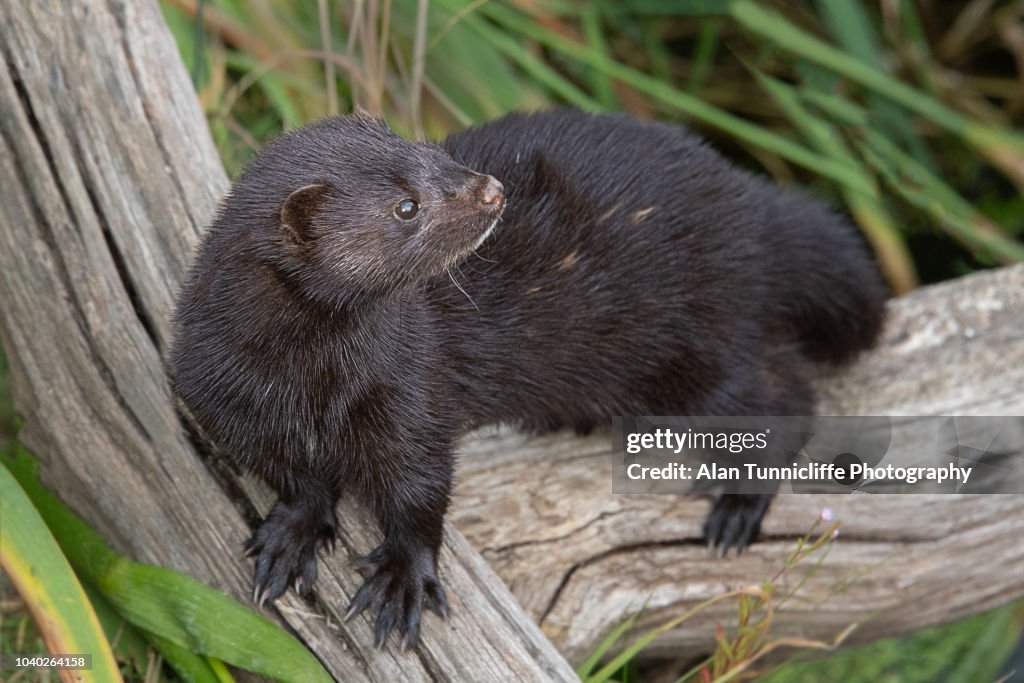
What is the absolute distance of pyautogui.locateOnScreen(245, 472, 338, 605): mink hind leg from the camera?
2592 mm

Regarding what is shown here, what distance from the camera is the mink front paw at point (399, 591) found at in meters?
2.53

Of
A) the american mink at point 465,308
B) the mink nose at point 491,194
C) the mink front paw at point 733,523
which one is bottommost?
the mink front paw at point 733,523

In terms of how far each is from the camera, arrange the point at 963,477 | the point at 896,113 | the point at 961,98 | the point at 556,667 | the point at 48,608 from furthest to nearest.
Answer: the point at 961,98 → the point at 896,113 → the point at 963,477 → the point at 556,667 → the point at 48,608

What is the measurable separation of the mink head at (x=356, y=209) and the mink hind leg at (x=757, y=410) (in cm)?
116

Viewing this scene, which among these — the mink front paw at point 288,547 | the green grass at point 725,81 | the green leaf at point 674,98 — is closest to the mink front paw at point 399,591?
the mink front paw at point 288,547

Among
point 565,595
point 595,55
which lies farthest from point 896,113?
point 565,595

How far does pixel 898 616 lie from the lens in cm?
327

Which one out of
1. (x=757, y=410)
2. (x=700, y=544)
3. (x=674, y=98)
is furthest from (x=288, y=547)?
(x=674, y=98)

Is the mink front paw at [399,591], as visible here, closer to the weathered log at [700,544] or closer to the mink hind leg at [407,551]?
the mink hind leg at [407,551]

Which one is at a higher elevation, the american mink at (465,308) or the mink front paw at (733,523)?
the american mink at (465,308)

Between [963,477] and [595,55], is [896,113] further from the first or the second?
[963,477]

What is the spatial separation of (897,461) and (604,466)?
0.79 m

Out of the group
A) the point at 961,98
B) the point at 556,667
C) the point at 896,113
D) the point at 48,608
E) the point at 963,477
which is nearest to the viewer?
the point at 48,608

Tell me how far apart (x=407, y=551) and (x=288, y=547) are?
0.25m
